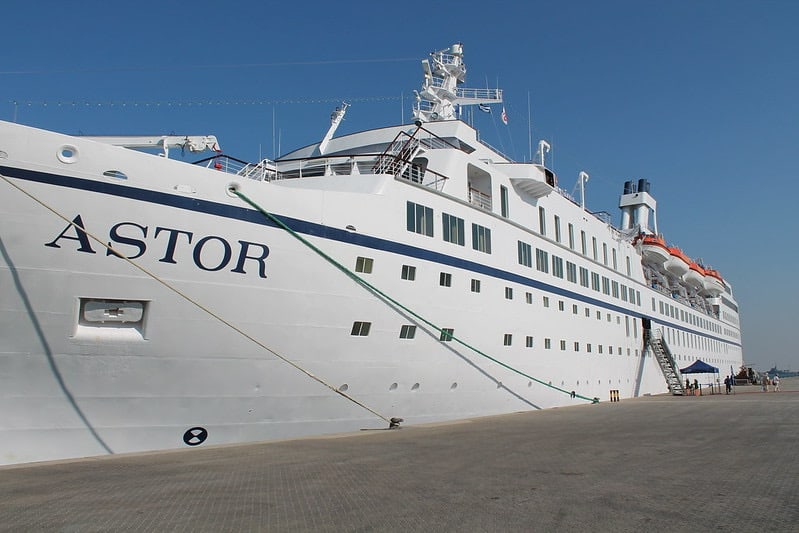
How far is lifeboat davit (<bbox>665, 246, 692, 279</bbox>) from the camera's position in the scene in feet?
126

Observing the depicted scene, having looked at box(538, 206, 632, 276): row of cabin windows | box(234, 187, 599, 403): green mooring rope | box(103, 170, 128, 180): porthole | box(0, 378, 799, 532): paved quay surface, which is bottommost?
box(0, 378, 799, 532): paved quay surface

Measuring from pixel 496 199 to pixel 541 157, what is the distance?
706 centimetres

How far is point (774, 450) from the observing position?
9461 millimetres

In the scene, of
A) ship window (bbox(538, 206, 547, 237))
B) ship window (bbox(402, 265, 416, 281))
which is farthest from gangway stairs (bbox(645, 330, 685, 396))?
ship window (bbox(402, 265, 416, 281))

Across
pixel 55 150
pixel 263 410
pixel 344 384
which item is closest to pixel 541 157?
pixel 344 384

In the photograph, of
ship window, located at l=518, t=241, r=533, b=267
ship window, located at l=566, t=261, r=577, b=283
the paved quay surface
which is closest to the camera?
the paved quay surface

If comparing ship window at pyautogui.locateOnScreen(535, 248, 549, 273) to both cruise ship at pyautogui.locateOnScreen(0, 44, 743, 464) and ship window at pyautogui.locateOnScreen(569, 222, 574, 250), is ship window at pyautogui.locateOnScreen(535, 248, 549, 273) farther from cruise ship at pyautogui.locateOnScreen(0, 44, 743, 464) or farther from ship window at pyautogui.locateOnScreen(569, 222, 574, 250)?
ship window at pyautogui.locateOnScreen(569, 222, 574, 250)

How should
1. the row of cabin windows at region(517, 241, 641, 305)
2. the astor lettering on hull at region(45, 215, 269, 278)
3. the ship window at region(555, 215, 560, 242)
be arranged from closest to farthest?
the astor lettering on hull at region(45, 215, 269, 278), the row of cabin windows at region(517, 241, 641, 305), the ship window at region(555, 215, 560, 242)

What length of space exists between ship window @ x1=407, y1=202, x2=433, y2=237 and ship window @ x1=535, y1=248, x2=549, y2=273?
6624 millimetres

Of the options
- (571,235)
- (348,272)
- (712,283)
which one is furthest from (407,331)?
(712,283)

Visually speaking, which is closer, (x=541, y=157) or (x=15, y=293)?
(x=15, y=293)

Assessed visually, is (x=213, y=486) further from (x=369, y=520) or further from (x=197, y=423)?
(x=197, y=423)

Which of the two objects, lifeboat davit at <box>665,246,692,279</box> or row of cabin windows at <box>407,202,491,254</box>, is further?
lifeboat davit at <box>665,246,692,279</box>

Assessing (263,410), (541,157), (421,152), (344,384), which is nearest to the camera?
(263,410)
